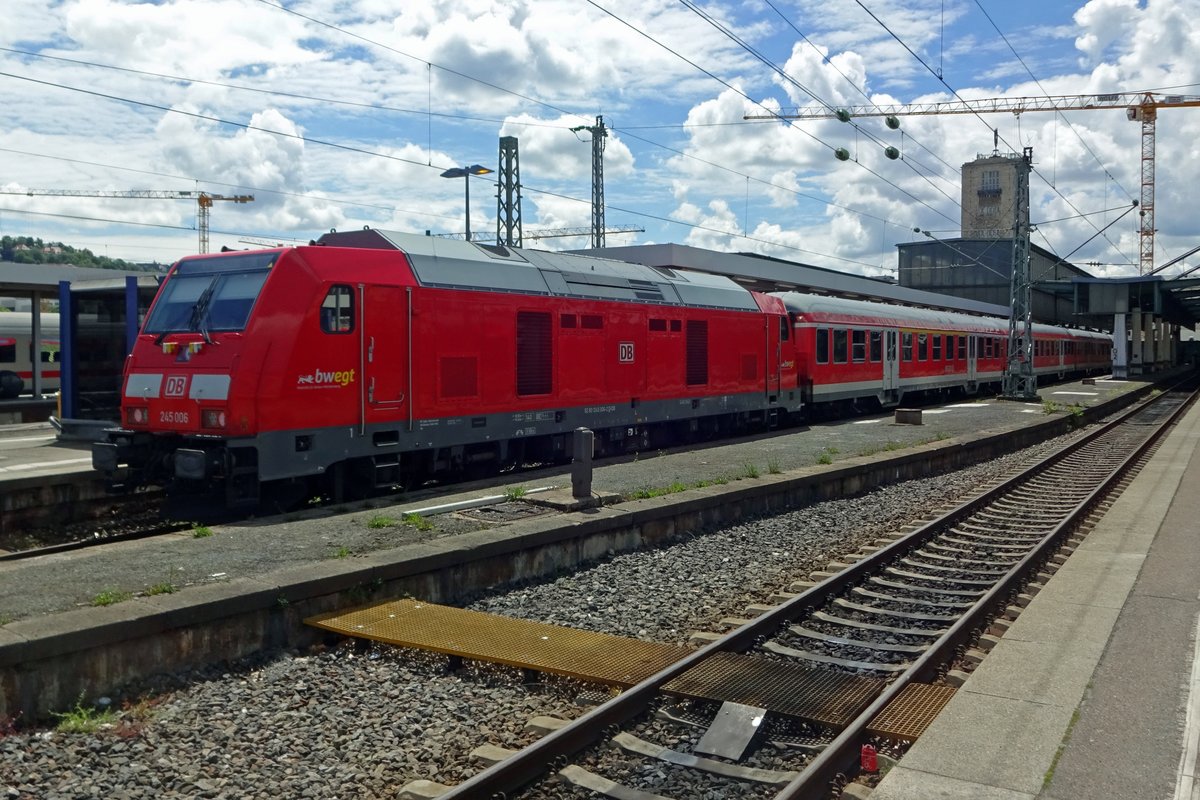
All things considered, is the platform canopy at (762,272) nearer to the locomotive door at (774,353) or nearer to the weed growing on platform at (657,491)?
the locomotive door at (774,353)

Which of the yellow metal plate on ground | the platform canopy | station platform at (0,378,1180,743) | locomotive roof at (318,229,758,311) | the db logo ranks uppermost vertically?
the platform canopy

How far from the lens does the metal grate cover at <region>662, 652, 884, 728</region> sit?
5668mm

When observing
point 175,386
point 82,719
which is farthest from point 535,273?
point 82,719

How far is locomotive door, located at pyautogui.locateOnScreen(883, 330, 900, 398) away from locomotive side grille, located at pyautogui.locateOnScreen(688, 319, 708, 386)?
447 inches

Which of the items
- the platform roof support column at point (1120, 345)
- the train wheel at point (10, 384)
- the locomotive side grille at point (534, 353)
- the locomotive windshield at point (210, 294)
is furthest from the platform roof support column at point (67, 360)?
the platform roof support column at point (1120, 345)

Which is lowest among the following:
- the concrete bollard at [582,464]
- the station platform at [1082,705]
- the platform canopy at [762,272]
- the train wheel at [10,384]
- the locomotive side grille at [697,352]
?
the station platform at [1082,705]

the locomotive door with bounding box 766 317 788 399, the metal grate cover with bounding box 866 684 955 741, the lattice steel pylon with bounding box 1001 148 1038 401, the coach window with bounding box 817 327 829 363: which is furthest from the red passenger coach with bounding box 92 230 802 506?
the lattice steel pylon with bounding box 1001 148 1038 401

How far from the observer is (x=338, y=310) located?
11164mm

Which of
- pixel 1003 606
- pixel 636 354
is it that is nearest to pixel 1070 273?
pixel 636 354

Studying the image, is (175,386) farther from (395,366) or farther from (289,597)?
(289,597)

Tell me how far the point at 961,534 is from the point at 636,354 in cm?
660

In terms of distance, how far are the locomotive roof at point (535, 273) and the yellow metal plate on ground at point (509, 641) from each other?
19.3ft

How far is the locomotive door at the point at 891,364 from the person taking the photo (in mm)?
28281

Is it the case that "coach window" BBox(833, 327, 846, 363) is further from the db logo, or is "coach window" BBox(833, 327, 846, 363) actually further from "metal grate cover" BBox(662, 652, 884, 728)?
"metal grate cover" BBox(662, 652, 884, 728)
